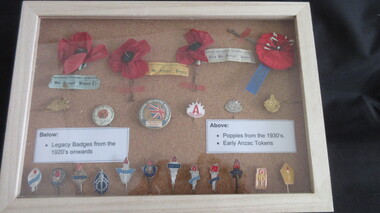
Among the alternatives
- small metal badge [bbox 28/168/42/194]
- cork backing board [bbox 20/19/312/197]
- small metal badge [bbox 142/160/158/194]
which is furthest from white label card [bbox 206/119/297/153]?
small metal badge [bbox 28/168/42/194]

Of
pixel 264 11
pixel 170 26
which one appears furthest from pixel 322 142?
pixel 170 26

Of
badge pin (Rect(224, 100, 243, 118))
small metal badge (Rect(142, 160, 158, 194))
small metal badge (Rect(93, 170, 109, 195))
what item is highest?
badge pin (Rect(224, 100, 243, 118))

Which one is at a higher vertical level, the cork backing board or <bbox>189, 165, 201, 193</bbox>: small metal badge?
the cork backing board

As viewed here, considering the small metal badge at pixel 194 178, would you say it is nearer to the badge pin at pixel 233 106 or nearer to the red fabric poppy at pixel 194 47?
the badge pin at pixel 233 106

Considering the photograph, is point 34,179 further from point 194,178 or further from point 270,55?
point 270,55

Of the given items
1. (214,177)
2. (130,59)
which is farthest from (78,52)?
(214,177)

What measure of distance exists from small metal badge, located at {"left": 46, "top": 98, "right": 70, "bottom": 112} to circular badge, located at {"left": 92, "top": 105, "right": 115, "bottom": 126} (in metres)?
0.07

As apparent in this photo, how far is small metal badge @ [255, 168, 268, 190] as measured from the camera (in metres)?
0.75

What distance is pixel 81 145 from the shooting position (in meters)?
0.77

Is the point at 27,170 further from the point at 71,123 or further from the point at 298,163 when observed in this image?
the point at 298,163

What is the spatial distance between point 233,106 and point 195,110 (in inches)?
3.6

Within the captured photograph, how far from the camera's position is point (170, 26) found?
34.0 inches

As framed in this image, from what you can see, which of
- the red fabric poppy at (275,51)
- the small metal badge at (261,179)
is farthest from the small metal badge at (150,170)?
the red fabric poppy at (275,51)

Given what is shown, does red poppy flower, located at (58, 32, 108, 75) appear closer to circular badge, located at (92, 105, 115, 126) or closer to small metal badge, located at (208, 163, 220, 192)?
circular badge, located at (92, 105, 115, 126)
